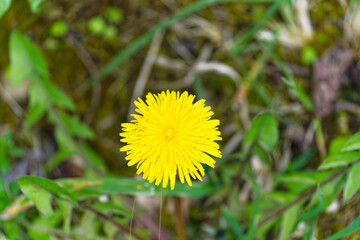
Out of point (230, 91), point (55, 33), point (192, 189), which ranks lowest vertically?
point (192, 189)

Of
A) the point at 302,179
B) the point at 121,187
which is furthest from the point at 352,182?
the point at 121,187

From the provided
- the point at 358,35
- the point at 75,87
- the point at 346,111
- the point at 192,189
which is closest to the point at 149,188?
the point at 192,189

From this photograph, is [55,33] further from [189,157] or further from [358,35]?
[358,35]

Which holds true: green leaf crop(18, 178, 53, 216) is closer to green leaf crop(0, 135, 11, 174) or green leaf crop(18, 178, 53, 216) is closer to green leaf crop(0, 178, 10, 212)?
green leaf crop(0, 178, 10, 212)

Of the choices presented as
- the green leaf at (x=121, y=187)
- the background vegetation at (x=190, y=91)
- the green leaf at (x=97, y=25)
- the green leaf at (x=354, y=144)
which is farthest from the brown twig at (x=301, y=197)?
the green leaf at (x=97, y=25)

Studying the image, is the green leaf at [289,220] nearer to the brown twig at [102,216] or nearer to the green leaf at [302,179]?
the green leaf at [302,179]

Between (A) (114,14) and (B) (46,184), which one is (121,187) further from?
(A) (114,14)

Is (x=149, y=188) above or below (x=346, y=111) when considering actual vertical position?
below
